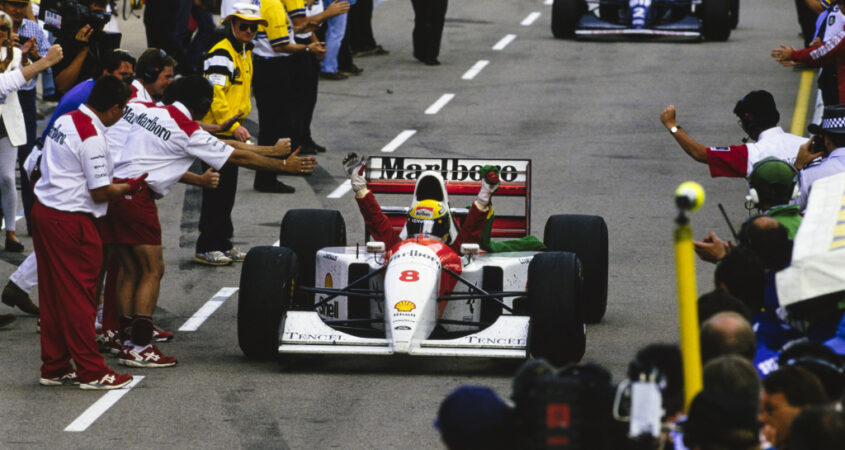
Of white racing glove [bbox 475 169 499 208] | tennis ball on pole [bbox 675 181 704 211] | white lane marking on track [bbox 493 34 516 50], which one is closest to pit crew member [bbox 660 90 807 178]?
white racing glove [bbox 475 169 499 208]

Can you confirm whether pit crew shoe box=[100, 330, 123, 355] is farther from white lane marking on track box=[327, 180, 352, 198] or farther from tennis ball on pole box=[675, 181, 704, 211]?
tennis ball on pole box=[675, 181, 704, 211]

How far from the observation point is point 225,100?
13.1 metres

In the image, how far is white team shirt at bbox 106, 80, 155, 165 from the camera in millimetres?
10281

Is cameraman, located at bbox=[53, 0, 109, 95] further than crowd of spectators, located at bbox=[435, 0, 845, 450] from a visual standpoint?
Yes

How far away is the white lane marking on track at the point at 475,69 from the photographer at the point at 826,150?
13.1 metres

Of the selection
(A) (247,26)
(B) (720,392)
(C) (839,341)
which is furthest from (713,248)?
(A) (247,26)

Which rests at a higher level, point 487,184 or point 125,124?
point 125,124

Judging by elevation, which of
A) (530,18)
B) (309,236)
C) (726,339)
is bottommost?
(530,18)

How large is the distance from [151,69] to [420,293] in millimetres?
2866

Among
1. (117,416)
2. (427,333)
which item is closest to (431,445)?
(427,333)

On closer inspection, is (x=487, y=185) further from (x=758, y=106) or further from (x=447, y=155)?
(x=447, y=155)

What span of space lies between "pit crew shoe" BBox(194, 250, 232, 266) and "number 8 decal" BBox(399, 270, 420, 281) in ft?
12.7

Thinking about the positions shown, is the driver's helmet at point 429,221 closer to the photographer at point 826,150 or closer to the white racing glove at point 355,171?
the white racing glove at point 355,171

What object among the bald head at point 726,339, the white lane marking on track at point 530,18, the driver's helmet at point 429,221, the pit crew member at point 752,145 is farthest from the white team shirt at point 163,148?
the white lane marking on track at point 530,18
